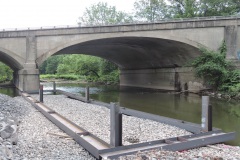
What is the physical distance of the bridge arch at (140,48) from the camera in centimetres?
2600

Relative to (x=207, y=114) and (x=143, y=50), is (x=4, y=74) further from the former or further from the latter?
(x=207, y=114)

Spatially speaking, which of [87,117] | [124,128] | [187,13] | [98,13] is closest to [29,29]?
[87,117]

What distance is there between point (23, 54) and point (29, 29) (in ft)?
7.96

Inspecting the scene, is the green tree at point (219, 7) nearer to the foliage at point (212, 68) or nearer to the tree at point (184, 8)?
the tree at point (184, 8)

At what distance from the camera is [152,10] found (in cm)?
4656

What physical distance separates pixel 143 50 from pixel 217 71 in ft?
36.7

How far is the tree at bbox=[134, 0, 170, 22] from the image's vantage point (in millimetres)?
44809

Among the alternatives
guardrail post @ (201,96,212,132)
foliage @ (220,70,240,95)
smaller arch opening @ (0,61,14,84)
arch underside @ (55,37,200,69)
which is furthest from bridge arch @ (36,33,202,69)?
smaller arch opening @ (0,61,14,84)

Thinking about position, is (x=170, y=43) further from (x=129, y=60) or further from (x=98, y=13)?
(x=98, y=13)

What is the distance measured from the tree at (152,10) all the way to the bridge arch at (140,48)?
390 inches

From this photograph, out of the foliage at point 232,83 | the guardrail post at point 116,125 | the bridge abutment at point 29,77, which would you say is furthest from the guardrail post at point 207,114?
the bridge abutment at point 29,77

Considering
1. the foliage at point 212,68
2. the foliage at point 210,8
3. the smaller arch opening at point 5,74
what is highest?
the foliage at point 210,8

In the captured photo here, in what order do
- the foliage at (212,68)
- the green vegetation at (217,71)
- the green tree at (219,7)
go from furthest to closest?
the green tree at (219,7) → the foliage at (212,68) → the green vegetation at (217,71)

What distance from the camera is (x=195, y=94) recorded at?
27.2 m
